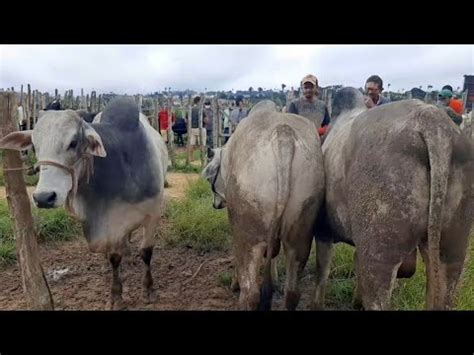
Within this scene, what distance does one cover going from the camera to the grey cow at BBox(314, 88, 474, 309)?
7.39ft

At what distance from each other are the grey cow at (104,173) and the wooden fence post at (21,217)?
154 millimetres

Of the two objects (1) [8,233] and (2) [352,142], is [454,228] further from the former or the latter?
(1) [8,233]

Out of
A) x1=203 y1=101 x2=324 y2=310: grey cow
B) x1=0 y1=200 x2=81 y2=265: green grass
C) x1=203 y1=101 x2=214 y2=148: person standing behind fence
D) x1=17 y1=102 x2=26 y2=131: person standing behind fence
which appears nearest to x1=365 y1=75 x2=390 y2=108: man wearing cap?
x1=203 y1=101 x2=324 y2=310: grey cow

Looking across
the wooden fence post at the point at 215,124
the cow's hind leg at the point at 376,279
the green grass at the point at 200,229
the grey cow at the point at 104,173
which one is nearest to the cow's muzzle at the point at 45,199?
the grey cow at the point at 104,173

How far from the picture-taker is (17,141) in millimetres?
3090

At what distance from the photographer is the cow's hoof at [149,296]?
13.5ft

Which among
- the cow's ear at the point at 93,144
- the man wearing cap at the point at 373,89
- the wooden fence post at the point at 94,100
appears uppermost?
the wooden fence post at the point at 94,100

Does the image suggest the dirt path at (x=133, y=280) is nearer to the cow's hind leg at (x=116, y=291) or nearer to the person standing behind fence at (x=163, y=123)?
the cow's hind leg at (x=116, y=291)

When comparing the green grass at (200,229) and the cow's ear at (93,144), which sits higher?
the cow's ear at (93,144)

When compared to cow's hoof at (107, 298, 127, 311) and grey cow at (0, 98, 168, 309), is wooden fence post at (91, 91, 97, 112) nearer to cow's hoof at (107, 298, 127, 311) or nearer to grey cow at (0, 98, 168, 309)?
grey cow at (0, 98, 168, 309)

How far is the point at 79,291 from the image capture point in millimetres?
4324

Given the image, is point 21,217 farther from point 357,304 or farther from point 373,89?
point 373,89
